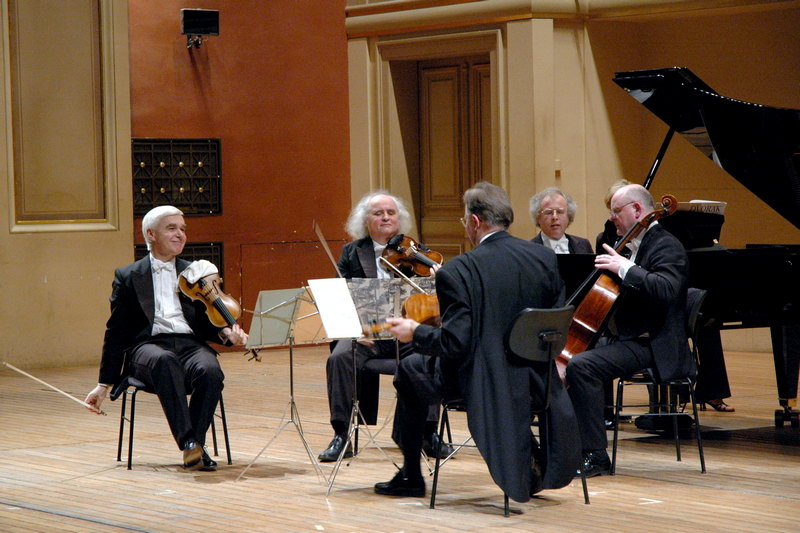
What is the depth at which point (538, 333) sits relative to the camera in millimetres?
4363

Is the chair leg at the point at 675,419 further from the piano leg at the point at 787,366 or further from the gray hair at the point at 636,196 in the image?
the gray hair at the point at 636,196

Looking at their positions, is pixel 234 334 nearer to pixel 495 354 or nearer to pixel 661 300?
pixel 495 354

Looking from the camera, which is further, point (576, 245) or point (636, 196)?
point (576, 245)

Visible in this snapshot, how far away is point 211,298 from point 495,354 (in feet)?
5.20

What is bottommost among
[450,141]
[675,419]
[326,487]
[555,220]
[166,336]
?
[326,487]

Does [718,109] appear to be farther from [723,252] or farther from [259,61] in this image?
[259,61]

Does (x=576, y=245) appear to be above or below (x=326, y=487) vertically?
Answer: above

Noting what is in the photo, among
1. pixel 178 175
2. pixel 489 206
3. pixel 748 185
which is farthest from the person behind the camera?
pixel 178 175

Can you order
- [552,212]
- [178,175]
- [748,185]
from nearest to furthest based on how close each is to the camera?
[748,185]
[552,212]
[178,175]

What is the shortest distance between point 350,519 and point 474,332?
785 mm

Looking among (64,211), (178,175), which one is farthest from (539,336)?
(178,175)

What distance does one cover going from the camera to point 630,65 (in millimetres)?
10195

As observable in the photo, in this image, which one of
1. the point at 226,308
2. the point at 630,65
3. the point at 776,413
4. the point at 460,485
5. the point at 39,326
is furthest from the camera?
the point at 630,65

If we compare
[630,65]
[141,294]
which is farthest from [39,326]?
[630,65]
